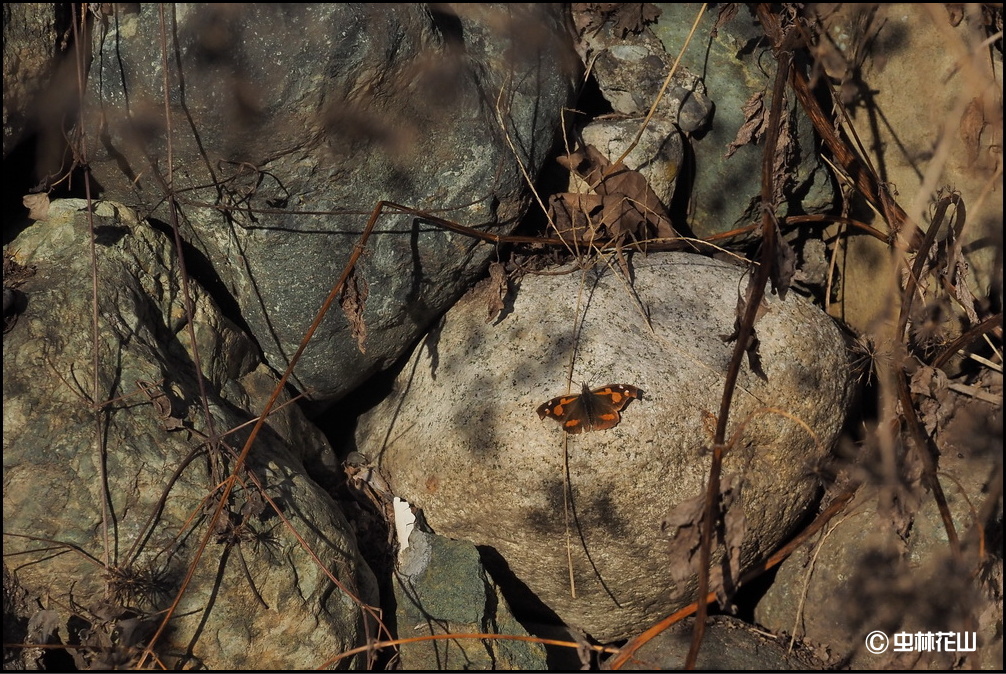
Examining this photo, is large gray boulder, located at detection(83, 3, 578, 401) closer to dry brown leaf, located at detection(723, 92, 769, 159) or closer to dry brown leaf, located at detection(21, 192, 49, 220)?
dry brown leaf, located at detection(21, 192, 49, 220)

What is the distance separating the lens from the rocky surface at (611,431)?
2.72 meters

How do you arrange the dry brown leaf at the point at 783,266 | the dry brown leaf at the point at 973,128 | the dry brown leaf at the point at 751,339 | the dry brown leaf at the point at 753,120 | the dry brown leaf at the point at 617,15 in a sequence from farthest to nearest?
the dry brown leaf at the point at 617,15
the dry brown leaf at the point at 753,120
the dry brown leaf at the point at 973,128
the dry brown leaf at the point at 751,339
the dry brown leaf at the point at 783,266

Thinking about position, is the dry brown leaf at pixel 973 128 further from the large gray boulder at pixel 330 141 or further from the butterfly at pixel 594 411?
the butterfly at pixel 594 411

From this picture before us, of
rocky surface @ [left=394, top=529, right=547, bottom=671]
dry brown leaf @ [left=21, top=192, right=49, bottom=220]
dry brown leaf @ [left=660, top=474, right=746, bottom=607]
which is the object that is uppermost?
dry brown leaf @ [left=21, top=192, right=49, bottom=220]

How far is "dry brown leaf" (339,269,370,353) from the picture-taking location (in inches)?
107

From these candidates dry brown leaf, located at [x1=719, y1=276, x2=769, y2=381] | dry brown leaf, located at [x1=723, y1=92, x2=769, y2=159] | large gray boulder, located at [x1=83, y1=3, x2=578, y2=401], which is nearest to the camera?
dry brown leaf, located at [x1=719, y1=276, x2=769, y2=381]

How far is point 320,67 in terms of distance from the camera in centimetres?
257

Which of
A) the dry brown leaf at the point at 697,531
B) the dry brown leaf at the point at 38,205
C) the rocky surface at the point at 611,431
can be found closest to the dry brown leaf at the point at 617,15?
the rocky surface at the point at 611,431

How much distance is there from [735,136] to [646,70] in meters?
0.49

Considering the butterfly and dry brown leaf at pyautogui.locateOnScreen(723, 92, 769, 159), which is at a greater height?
dry brown leaf at pyautogui.locateOnScreen(723, 92, 769, 159)

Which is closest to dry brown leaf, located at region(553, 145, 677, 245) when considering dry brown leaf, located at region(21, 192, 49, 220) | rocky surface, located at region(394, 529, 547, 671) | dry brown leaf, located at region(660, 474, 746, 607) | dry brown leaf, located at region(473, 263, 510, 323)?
dry brown leaf, located at region(473, 263, 510, 323)

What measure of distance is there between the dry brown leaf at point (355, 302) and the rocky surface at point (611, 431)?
48 centimetres

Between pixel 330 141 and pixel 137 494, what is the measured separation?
137cm

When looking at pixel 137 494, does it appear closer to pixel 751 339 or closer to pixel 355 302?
pixel 355 302
